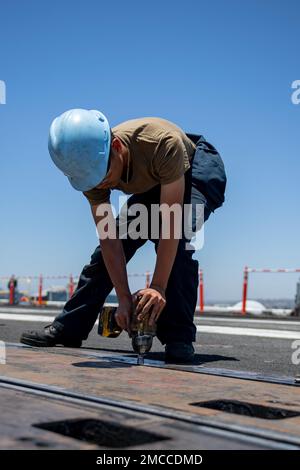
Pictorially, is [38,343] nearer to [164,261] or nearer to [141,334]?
[141,334]

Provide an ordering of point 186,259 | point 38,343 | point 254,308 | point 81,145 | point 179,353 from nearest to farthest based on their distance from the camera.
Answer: point 81,145, point 179,353, point 186,259, point 38,343, point 254,308

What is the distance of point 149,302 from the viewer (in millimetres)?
2988

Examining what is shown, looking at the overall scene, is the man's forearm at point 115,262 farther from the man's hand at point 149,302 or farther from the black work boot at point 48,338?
the black work boot at point 48,338

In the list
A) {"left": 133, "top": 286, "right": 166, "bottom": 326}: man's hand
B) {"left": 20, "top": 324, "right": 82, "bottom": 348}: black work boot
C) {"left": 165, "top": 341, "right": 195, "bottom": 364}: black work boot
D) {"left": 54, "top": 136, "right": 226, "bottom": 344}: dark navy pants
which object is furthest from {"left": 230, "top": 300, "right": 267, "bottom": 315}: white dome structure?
{"left": 133, "top": 286, "right": 166, "bottom": 326}: man's hand

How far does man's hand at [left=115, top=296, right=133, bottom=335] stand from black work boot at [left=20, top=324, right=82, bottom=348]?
Answer: 3.27 feet

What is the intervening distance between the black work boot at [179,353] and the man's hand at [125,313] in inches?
16.0

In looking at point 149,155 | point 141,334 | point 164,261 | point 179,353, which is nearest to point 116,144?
point 149,155

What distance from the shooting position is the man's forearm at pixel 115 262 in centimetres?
334

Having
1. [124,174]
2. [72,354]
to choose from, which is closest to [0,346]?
[72,354]

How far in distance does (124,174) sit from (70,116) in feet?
→ 1.54

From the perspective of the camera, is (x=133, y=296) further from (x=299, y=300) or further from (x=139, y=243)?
(x=299, y=300)

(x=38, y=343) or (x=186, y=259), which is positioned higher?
(x=186, y=259)

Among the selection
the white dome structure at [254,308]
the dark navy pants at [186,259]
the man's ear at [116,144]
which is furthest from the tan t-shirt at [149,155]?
the white dome structure at [254,308]

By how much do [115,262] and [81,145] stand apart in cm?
72
